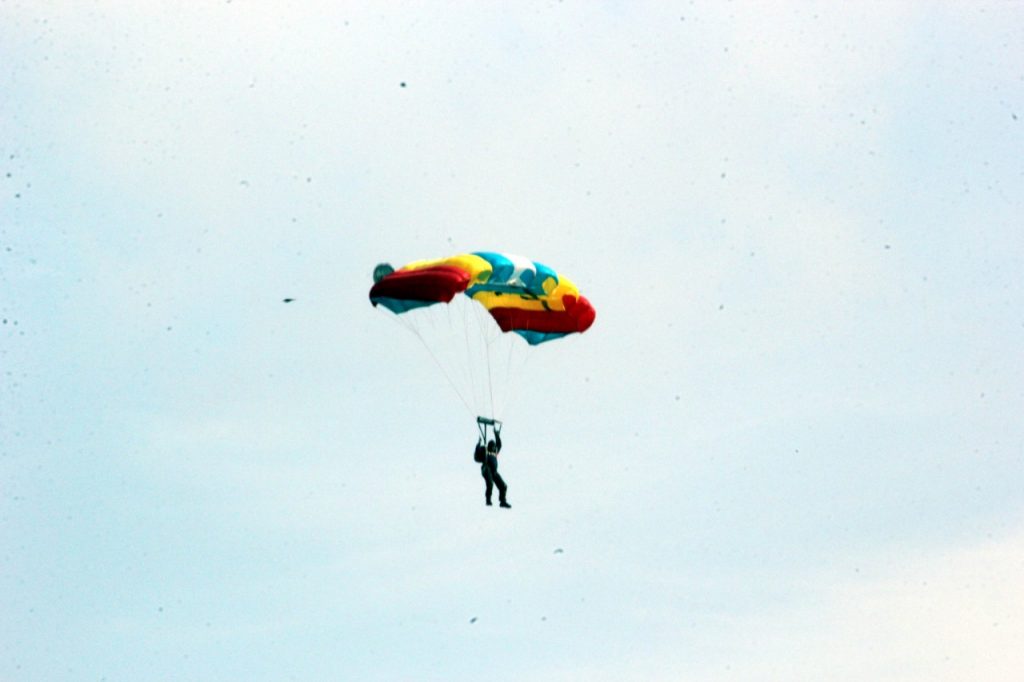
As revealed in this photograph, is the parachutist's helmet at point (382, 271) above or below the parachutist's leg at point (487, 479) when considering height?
above

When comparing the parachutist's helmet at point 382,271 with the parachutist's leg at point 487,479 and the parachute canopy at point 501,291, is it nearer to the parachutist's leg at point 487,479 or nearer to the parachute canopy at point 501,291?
the parachute canopy at point 501,291

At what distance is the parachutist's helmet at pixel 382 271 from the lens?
172 ft

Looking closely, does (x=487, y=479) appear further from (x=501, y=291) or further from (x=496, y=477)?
(x=501, y=291)

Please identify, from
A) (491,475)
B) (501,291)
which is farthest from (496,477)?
(501,291)

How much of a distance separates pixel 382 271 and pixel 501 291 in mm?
3286

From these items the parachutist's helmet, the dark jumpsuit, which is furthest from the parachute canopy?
the dark jumpsuit

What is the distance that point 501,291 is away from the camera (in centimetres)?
5447

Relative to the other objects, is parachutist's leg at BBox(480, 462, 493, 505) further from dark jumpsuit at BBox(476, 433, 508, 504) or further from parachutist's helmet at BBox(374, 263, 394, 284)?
parachutist's helmet at BBox(374, 263, 394, 284)

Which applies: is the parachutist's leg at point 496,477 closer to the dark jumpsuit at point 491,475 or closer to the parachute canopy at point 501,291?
the dark jumpsuit at point 491,475

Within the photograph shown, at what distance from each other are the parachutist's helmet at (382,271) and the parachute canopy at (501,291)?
0.02 m

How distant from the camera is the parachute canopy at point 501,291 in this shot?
51219 millimetres

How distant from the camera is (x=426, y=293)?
51.0m

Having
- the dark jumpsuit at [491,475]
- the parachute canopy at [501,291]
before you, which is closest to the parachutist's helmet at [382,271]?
the parachute canopy at [501,291]

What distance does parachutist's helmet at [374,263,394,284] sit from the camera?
5250 centimetres
